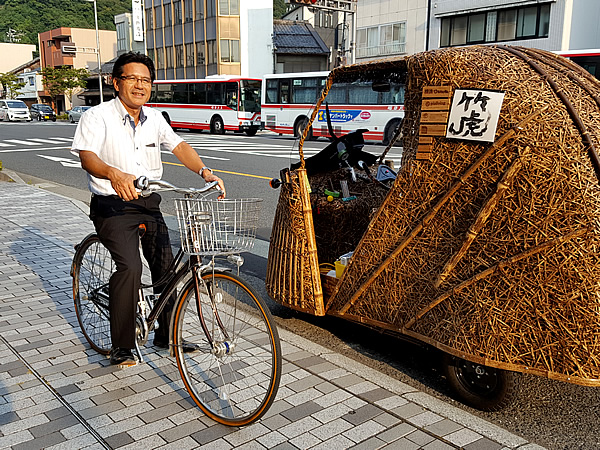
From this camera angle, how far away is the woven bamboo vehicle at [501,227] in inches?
107

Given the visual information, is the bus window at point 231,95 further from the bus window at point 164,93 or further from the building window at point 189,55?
the building window at point 189,55

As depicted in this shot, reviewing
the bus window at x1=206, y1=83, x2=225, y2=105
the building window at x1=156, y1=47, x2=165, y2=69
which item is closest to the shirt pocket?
the bus window at x1=206, y1=83, x2=225, y2=105

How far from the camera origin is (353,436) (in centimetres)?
292

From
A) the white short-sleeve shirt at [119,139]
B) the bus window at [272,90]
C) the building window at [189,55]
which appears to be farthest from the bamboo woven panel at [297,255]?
the building window at [189,55]

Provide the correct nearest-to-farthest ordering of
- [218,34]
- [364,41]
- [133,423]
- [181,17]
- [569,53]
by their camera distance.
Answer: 1. [133,423]
2. [569,53]
3. [364,41]
4. [218,34]
5. [181,17]

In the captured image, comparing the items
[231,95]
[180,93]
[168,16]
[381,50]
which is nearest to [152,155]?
[231,95]

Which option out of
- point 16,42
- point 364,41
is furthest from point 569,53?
point 16,42

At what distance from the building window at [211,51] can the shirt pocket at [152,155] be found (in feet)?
159

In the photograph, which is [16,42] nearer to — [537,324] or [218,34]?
[218,34]

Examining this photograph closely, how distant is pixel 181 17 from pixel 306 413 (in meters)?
56.4

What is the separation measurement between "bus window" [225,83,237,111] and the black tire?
2747 cm

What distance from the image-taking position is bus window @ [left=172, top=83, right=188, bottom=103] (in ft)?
109

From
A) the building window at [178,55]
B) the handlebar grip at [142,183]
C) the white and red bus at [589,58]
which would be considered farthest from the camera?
the building window at [178,55]

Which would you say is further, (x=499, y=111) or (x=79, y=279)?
(x=79, y=279)
